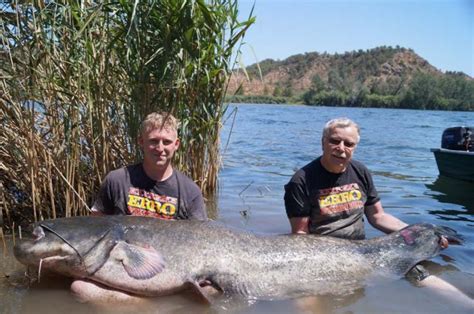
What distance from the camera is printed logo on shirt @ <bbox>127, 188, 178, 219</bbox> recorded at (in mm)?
4086

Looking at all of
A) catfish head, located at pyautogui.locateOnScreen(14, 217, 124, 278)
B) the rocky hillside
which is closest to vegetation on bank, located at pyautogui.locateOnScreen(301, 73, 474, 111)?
the rocky hillside

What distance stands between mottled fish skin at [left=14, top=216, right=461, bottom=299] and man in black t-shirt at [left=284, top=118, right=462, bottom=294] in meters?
0.23

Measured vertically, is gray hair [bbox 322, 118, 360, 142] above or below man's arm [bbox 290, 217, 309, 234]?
above

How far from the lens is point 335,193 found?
172 inches

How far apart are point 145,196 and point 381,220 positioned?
2.23 metres

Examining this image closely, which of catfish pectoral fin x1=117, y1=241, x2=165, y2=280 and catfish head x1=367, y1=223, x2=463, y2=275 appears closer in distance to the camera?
catfish pectoral fin x1=117, y1=241, x2=165, y2=280

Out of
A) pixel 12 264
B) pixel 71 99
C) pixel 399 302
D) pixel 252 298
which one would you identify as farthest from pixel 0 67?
pixel 399 302

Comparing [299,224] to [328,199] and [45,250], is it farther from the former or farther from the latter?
[45,250]

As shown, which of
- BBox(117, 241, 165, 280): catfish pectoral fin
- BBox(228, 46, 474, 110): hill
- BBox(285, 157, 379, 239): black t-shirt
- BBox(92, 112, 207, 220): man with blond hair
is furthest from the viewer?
BBox(228, 46, 474, 110): hill

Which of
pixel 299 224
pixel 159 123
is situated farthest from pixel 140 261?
pixel 299 224

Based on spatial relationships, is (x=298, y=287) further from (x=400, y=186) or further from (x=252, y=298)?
(x=400, y=186)

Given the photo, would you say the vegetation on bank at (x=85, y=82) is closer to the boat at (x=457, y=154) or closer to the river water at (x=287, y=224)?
the river water at (x=287, y=224)

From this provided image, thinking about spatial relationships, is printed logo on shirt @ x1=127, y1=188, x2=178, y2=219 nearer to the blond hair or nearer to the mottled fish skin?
the mottled fish skin

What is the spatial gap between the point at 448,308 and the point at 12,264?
3.71 m
